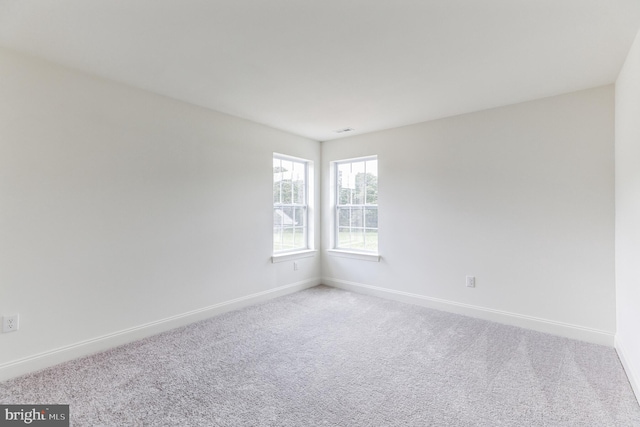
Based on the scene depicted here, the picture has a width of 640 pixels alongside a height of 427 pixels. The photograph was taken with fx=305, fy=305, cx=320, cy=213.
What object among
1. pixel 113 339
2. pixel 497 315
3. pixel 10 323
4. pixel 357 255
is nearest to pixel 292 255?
pixel 357 255

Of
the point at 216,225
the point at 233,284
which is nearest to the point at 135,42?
the point at 216,225

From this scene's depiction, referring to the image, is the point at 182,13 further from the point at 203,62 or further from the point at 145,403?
the point at 145,403

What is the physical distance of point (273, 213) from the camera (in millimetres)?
4203

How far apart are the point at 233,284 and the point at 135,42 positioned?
8.49 feet

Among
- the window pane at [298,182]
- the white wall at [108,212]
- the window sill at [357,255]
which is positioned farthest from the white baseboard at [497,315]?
the white wall at [108,212]

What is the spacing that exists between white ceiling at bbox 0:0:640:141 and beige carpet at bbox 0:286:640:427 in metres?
2.34

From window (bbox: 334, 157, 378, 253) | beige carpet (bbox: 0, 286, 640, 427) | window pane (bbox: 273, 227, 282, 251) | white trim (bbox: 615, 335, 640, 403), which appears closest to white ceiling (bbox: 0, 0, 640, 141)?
window (bbox: 334, 157, 378, 253)

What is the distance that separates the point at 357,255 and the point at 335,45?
3010mm

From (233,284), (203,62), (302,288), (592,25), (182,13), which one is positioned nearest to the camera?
(182,13)

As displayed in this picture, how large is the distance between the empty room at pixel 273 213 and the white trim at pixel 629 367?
3 cm

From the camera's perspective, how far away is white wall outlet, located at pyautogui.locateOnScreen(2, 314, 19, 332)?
7.11 ft

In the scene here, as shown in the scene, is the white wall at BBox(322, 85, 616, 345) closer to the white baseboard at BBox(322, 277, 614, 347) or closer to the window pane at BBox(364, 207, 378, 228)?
the white baseboard at BBox(322, 277, 614, 347)

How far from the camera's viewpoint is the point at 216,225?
3508 mm

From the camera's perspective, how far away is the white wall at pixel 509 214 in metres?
2.81
